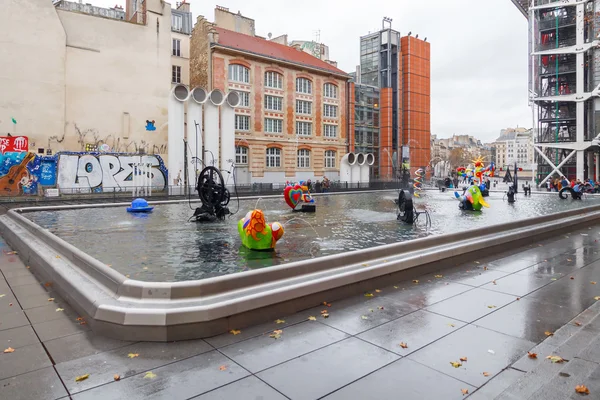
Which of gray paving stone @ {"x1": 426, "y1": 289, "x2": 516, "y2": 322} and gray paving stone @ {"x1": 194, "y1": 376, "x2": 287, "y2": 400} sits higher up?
gray paving stone @ {"x1": 426, "y1": 289, "x2": 516, "y2": 322}

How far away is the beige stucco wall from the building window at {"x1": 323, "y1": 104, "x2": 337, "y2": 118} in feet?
98.3

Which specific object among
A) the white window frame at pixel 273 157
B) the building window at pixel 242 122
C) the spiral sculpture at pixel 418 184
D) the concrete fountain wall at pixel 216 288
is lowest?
the concrete fountain wall at pixel 216 288

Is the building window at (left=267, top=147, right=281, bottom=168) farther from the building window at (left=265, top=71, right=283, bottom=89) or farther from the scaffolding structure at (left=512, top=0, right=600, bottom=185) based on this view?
the scaffolding structure at (left=512, top=0, right=600, bottom=185)

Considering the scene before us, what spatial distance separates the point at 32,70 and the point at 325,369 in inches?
1517

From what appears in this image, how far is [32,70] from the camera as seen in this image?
33.2 metres

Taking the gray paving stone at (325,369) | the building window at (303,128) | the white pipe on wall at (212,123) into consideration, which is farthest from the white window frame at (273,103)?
the gray paving stone at (325,369)

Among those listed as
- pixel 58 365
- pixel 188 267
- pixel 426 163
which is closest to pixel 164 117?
pixel 188 267

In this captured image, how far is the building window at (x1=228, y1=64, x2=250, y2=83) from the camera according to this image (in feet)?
147

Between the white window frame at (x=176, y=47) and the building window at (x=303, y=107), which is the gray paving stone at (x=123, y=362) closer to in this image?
the white window frame at (x=176, y=47)

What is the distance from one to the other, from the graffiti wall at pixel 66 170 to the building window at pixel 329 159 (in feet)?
75.7

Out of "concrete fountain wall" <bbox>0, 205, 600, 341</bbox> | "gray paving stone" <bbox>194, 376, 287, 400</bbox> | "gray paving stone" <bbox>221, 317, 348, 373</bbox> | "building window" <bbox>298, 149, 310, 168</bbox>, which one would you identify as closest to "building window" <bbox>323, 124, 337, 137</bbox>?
"building window" <bbox>298, 149, 310, 168</bbox>

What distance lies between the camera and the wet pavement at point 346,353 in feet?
13.2

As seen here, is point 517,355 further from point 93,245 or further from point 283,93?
point 283,93

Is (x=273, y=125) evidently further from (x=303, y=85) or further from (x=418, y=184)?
(x=418, y=184)
